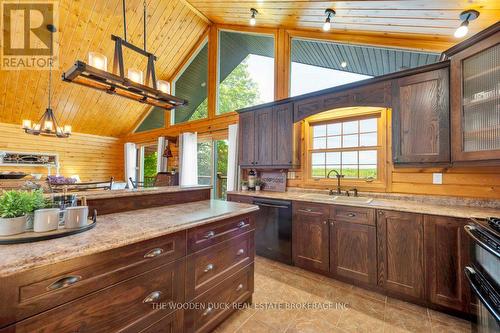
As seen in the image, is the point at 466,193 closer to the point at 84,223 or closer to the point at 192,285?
the point at 192,285

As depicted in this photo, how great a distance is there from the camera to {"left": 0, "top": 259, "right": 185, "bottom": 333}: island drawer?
35.8 inches

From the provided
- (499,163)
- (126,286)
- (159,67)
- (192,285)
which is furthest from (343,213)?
(159,67)

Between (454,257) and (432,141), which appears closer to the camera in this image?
(454,257)

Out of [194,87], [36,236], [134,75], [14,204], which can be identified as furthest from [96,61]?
[194,87]

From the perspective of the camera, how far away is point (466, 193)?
2.29 meters

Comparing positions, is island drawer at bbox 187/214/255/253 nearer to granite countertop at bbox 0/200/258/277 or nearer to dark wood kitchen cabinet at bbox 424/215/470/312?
granite countertop at bbox 0/200/258/277

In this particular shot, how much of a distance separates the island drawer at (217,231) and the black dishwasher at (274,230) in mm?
1006

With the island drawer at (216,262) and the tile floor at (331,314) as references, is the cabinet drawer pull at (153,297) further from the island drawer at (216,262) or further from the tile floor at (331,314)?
the tile floor at (331,314)

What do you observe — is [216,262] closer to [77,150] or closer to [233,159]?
[233,159]

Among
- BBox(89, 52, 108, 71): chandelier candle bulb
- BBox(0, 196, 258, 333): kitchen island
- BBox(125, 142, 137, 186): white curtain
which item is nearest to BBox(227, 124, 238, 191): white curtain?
BBox(0, 196, 258, 333): kitchen island

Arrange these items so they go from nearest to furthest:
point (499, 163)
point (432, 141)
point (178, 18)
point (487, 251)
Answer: point (487, 251), point (499, 163), point (432, 141), point (178, 18)

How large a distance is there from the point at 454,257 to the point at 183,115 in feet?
19.2

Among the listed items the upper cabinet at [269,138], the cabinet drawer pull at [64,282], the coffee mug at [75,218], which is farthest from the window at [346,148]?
the cabinet drawer pull at [64,282]

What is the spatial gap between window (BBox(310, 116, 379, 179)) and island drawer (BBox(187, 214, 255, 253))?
1.84 metres
